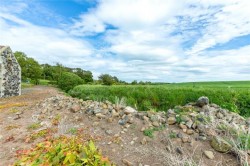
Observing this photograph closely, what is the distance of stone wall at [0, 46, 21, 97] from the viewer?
59.1ft

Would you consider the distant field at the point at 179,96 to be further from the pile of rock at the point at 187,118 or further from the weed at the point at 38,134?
the weed at the point at 38,134

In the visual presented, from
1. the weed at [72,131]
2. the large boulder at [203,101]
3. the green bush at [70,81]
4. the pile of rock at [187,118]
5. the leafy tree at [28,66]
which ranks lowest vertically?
the weed at [72,131]

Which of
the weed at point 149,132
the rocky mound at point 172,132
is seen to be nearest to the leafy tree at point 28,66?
the rocky mound at point 172,132

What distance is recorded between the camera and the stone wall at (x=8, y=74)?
18.0 metres

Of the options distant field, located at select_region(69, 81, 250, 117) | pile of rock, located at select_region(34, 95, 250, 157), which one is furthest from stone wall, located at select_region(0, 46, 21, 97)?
pile of rock, located at select_region(34, 95, 250, 157)

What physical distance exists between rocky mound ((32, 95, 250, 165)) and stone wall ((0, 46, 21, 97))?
14.0 metres

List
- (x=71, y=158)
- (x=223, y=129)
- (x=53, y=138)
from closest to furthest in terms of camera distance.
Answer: (x=71, y=158), (x=223, y=129), (x=53, y=138)

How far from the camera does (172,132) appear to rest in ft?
15.8

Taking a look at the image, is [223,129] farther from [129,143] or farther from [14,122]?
[14,122]

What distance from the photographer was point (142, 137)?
15.8 feet

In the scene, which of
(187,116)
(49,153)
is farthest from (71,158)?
(187,116)

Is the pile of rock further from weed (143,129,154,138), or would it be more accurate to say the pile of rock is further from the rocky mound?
weed (143,129,154,138)

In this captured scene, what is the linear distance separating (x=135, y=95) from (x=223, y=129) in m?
4.42

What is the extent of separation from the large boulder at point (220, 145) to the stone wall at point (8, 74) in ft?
60.4
